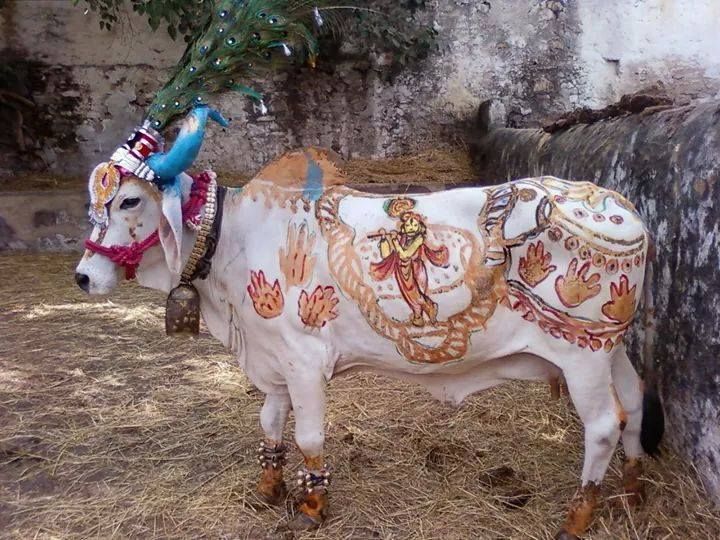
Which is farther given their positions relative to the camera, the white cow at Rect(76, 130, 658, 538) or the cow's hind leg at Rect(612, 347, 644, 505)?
the cow's hind leg at Rect(612, 347, 644, 505)

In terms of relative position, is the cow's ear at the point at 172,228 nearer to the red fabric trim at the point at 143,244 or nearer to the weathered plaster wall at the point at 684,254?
the red fabric trim at the point at 143,244

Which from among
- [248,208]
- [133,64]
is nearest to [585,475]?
[248,208]

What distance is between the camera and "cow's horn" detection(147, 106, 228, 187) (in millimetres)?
2068

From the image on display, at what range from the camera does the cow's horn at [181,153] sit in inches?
81.4

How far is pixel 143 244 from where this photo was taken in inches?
85.1


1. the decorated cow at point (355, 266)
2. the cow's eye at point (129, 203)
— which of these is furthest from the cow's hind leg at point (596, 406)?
the cow's eye at point (129, 203)

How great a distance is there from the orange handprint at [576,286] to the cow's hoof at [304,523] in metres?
1.10

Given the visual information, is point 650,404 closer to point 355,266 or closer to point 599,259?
point 599,259

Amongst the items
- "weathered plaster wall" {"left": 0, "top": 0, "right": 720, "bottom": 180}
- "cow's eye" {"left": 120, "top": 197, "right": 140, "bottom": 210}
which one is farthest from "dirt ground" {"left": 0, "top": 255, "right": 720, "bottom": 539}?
"weathered plaster wall" {"left": 0, "top": 0, "right": 720, "bottom": 180}

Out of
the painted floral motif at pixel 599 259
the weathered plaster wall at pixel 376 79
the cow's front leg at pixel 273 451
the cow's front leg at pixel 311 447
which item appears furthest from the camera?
the weathered plaster wall at pixel 376 79

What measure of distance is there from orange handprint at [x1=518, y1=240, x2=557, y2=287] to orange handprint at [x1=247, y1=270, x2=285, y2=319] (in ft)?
2.40

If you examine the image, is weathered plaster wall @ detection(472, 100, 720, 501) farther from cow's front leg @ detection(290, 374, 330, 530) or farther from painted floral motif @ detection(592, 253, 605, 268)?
cow's front leg @ detection(290, 374, 330, 530)

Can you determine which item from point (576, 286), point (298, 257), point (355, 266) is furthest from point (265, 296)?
point (576, 286)

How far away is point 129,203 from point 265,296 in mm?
506
